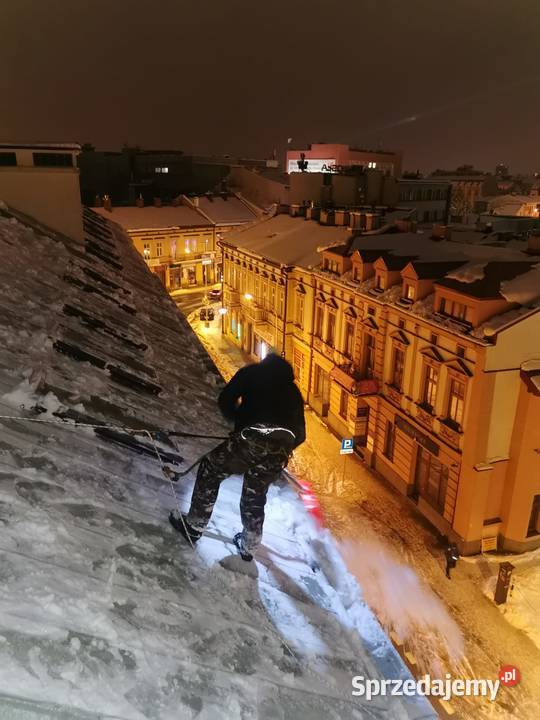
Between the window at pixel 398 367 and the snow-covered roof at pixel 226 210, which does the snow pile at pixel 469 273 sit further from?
the snow-covered roof at pixel 226 210

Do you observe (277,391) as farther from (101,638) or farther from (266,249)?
(266,249)

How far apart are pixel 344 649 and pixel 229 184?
63.3 meters

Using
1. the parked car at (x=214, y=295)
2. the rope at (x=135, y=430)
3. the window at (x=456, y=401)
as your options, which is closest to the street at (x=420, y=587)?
the window at (x=456, y=401)

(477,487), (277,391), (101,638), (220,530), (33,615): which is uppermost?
(277,391)

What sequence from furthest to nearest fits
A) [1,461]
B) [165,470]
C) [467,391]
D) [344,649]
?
[467,391] → [165,470] → [344,649] → [1,461]

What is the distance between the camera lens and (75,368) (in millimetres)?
6680

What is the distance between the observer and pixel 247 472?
16.9ft

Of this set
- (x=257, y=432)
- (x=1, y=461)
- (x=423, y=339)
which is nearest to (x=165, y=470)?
(x=257, y=432)

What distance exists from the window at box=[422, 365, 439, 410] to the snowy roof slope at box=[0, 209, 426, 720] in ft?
43.4

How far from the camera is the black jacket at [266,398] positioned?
17.0 feet

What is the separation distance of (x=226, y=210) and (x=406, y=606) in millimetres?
46591

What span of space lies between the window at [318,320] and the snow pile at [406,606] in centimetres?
1229

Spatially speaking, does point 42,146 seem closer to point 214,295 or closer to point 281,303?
point 281,303

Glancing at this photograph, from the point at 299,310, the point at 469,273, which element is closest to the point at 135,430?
the point at 469,273
